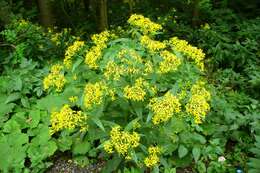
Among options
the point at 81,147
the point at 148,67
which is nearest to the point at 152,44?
the point at 148,67

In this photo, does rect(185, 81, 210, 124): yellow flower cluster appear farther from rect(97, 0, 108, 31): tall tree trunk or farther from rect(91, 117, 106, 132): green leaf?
rect(97, 0, 108, 31): tall tree trunk

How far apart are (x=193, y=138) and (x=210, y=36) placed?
259 cm

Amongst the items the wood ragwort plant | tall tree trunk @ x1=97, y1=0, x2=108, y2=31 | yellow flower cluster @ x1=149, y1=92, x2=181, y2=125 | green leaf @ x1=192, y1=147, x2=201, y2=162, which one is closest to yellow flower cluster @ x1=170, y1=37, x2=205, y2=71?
the wood ragwort plant

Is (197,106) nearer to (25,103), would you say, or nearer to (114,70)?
(114,70)

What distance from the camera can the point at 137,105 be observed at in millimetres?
3512

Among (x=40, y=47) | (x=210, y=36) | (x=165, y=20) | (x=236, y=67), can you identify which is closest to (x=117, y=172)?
(x=40, y=47)

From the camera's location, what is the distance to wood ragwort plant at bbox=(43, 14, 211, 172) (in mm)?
3242

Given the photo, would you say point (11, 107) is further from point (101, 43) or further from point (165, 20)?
point (165, 20)

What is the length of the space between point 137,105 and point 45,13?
13.0 feet

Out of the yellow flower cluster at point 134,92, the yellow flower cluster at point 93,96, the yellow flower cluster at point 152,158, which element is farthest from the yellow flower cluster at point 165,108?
the yellow flower cluster at point 93,96

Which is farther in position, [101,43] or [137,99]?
[101,43]

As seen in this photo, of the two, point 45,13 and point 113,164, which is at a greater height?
point 45,13

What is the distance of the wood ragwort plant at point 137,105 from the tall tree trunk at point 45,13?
9.77ft

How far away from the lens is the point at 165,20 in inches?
268
